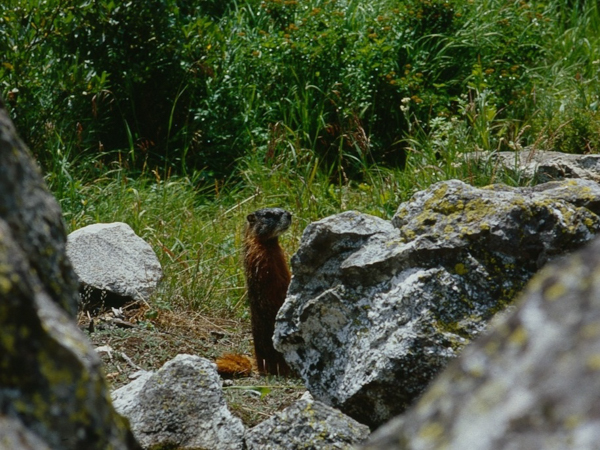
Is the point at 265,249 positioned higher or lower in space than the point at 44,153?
lower

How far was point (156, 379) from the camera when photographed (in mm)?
3869

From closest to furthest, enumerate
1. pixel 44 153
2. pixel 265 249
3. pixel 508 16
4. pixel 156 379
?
pixel 156 379 → pixel 265 249 → pixel 44 153 → pixel 508 16

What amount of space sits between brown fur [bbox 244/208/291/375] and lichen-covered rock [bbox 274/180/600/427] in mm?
1540

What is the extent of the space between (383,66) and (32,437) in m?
8.02

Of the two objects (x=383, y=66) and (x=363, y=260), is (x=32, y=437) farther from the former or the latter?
(x=383, y=66)

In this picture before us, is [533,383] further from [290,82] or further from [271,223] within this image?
[290,82]

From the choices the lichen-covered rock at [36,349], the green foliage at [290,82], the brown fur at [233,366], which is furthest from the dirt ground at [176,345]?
the lichen-covered rock at [36,349]

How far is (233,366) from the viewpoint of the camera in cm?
527

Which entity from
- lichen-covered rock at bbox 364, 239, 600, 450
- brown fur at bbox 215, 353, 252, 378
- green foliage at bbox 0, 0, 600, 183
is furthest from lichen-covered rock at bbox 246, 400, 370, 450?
green foliage at bbox 0, 0, 600, 183

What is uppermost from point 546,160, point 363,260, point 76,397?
point 76,397

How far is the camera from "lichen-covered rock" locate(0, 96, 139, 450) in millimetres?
1226

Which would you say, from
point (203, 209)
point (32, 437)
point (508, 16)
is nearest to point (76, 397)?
point (32, 437)

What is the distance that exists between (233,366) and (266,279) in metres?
0.69

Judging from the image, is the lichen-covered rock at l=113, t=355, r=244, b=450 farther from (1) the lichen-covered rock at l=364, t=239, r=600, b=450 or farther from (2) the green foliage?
(2) the green foliage
